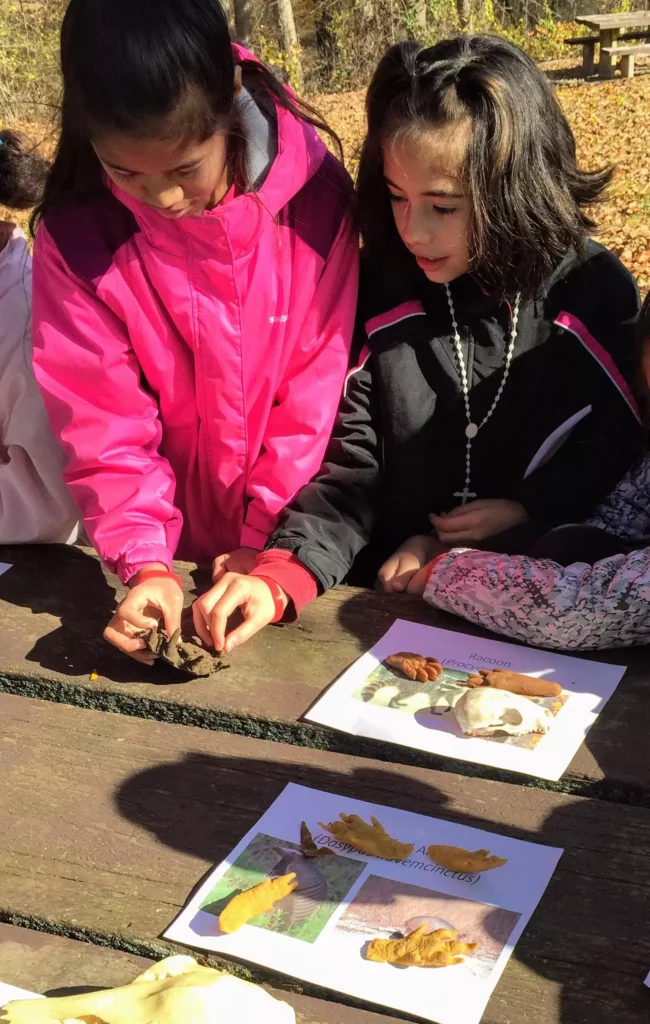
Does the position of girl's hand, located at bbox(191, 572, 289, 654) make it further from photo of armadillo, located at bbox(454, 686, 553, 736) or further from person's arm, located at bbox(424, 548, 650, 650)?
photo of armadillo, located at bbox(454, 686, 553, 736)

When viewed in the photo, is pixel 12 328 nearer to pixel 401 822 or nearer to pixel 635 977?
pixel 401 822

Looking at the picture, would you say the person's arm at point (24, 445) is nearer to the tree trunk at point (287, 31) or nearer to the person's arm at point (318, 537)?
the person's arm at point (318, 537)

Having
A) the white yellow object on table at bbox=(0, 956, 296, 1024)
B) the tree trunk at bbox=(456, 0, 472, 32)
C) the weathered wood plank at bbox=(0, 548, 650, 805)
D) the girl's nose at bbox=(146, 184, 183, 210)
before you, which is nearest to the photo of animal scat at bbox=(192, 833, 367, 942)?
the white yellow object on table at bbox=(0, 956, 296, 1024)

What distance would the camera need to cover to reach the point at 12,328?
2137mm

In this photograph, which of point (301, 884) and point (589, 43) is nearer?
point (301, 884)

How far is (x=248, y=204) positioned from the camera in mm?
1777

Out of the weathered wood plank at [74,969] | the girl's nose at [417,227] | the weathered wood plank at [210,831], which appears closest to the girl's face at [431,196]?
the girl's nose at [417,227]

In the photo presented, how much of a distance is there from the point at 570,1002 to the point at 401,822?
1.00 feet

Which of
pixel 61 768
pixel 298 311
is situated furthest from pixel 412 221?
pixel 61 768

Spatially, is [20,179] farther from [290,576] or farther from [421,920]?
[421,920]

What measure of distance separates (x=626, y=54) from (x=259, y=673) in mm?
11981

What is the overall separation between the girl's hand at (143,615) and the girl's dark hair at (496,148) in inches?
29.7

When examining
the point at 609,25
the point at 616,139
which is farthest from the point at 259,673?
the point at 609,25

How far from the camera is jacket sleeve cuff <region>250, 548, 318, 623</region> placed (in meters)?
1.67
